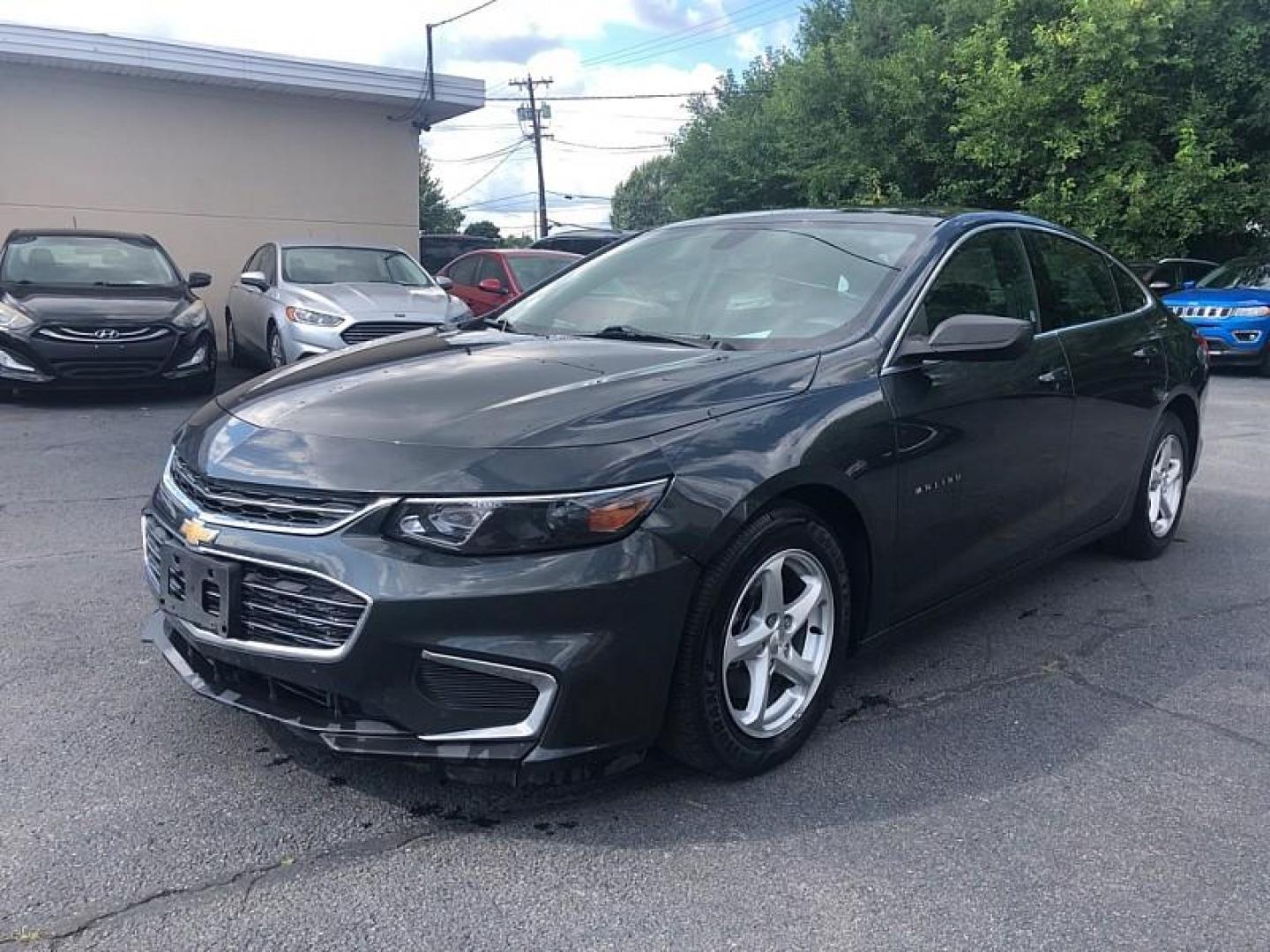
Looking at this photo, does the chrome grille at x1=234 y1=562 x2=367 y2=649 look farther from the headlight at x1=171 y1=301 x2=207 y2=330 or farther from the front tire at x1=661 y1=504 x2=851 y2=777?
the headlight at x1=171 y1=301 x2=207 y2=330

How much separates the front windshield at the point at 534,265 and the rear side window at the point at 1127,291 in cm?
839

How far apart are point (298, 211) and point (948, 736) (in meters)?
14.8

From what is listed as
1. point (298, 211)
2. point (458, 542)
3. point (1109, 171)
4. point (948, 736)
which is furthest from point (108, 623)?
point (1109, 171)

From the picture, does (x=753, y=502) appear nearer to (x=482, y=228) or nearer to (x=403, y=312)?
(x=403, y=312)

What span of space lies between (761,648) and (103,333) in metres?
7.89

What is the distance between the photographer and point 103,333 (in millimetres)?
9062

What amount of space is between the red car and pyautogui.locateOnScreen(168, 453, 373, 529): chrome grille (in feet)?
32.1

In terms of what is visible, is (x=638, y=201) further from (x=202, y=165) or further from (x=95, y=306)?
(x=95, y=306)

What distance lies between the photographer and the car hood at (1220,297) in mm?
13945

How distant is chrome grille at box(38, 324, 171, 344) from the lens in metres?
8.90

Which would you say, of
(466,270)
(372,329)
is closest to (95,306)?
(372,329)

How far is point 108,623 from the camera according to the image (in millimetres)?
4141

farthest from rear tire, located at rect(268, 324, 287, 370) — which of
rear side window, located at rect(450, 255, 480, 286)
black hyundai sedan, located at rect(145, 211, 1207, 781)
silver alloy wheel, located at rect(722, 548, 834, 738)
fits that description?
silver alloy wheel, located at rect(722, 548, 834, 738)

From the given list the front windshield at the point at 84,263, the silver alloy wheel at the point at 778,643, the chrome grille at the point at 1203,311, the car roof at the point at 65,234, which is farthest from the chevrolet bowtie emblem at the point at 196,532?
the chrome grille at the point at 1203,311
